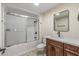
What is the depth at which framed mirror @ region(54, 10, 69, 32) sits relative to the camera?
55.4 inches

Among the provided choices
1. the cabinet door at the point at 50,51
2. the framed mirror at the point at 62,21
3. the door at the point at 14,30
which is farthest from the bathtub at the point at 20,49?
the framed mirror at the point at 62,21

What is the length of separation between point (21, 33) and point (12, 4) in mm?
464

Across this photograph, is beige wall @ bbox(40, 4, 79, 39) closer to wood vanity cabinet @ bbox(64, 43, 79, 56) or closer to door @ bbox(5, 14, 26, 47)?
wood vanity cabinet @ bbox(64, 43, 79, 56)

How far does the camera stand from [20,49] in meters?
1.36

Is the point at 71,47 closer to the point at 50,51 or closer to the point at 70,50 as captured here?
the point at 70,50

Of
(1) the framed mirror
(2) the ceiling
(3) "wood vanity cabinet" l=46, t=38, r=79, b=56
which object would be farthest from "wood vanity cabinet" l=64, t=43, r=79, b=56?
(2) the ceiling

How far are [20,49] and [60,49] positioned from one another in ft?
2.18

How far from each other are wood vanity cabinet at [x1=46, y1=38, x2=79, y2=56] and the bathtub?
0.88ft

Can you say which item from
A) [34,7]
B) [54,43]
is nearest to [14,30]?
[34,7]

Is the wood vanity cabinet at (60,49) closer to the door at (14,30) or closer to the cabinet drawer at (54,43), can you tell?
the cabinet drawer at (54,43)

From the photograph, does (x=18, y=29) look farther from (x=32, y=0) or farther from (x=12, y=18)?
(x=32, y=0)

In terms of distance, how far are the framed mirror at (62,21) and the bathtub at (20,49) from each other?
466 millimetres

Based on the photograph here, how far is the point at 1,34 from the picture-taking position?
121 centimetres

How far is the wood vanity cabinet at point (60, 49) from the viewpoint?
1231mm
